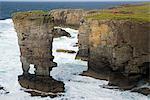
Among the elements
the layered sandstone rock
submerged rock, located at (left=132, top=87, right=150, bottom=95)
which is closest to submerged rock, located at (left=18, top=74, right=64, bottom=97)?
submerged rock, located at (left=132, top=87, right=150, bottom=95)

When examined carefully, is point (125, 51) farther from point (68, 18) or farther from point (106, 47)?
point (68, 18)

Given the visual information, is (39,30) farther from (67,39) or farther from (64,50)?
(67,39)

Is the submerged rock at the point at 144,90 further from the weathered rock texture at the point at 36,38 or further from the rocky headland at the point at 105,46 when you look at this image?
the weathered rock texture at the point at 36,38

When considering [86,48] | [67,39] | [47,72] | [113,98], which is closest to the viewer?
[113,98]

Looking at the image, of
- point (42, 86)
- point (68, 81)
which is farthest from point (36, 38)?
point (68, 81)

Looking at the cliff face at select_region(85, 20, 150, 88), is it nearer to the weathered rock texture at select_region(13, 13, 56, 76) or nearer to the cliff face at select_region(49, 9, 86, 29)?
the weathered rock texture at select_region(13, 13, 56, 76)

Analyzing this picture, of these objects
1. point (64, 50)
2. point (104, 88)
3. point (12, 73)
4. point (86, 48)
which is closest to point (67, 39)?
point (64, 50)

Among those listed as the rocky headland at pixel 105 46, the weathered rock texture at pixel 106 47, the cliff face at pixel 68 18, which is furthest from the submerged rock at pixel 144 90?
the cliff face at pixel 68 18
